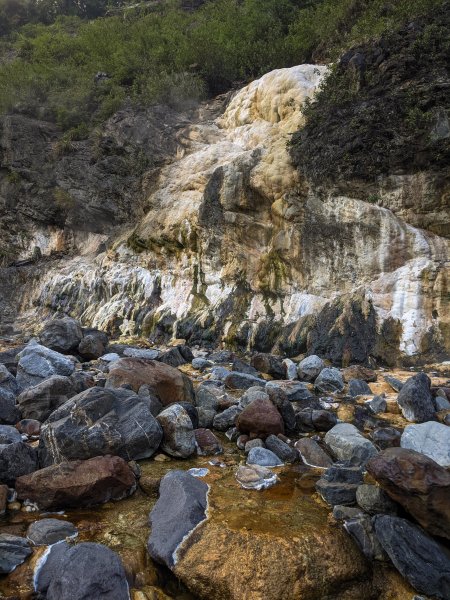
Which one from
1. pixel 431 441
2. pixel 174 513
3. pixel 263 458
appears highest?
pixel 431 441

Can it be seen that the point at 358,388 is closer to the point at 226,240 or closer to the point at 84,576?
the point at 84,576

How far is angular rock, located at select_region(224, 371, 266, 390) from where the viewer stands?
23.1 feet

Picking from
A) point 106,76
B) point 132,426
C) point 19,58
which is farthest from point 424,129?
point 19,58

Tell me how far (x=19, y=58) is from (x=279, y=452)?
29.5 meters

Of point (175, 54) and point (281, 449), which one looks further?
point (175, 54)

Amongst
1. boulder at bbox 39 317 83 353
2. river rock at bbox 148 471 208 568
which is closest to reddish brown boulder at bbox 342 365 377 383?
river rock at bbox 148 471 208 568

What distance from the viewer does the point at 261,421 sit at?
4.99 metres

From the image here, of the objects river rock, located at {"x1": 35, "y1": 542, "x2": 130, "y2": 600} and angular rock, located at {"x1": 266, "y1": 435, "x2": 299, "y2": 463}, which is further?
angular rock, located at {"x1": 266, "y1": 435, "x2": 299, "y2": 463}

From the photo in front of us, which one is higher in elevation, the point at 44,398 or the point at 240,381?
the point at 44,398

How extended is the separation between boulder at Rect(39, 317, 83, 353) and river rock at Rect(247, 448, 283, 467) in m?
5.94

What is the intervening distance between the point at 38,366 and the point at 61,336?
244 centimetres

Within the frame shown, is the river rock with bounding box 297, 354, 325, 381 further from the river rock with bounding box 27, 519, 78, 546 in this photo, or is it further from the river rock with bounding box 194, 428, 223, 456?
the river rock with bounding box 27, 519, 78, 546

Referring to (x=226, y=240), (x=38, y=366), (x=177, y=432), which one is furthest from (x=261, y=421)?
(x=226, y=240)

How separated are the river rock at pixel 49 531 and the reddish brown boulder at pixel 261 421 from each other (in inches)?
87.4
